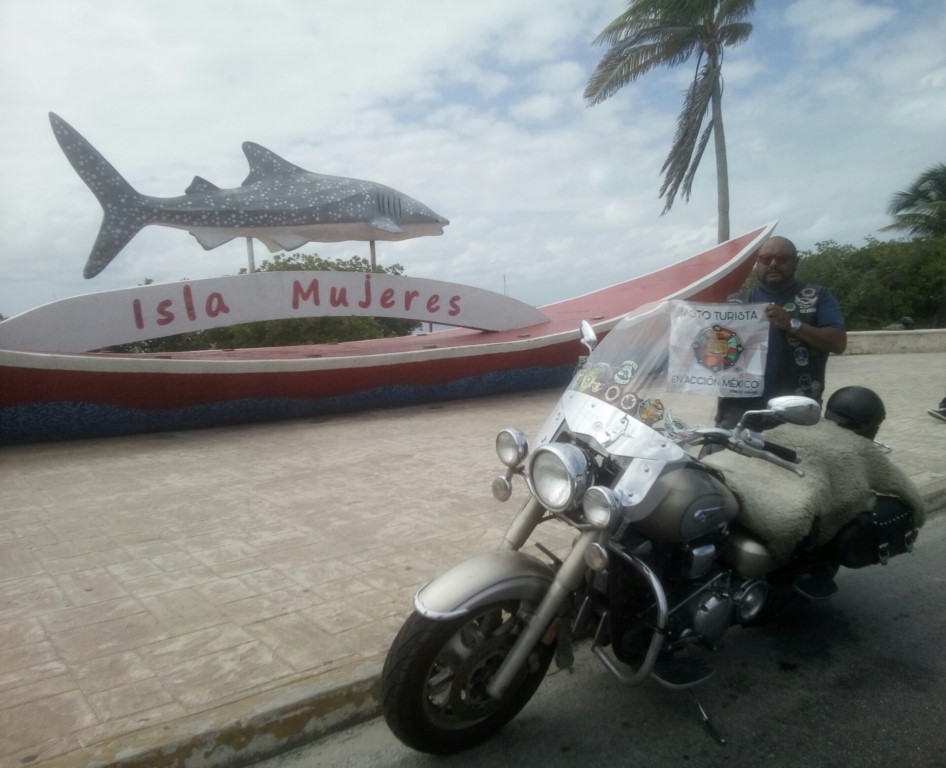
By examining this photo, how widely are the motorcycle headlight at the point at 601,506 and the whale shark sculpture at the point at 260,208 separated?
25.7ft

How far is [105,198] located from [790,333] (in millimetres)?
7660

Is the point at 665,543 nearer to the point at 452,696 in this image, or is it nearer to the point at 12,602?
the point at 452,696

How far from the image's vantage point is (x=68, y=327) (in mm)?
7922

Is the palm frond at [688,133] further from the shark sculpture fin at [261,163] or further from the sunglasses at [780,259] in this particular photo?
the sunglasses at [780,259]

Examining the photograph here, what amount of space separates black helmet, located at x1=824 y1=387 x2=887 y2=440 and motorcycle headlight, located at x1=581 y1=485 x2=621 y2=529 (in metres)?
1.40

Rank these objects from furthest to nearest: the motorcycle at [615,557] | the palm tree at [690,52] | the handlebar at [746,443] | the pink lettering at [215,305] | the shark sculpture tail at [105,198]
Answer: the palm tree at [690,52] < the pink lettering at [215,305] < the shark sculpture tail at [105,198] < the handlebar at [746,443] < the motorcycle at [615,557]

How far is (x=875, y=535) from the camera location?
2.88 metres

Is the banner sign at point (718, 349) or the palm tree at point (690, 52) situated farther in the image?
the palm tree at point (690, 52)

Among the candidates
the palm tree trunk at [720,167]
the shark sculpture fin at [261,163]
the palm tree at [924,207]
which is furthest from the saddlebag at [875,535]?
the palm tree at [924,207]

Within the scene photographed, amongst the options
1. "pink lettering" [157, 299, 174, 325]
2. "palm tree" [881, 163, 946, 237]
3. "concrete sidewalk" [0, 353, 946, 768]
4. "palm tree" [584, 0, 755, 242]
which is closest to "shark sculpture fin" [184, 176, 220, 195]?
"pink lettering" [157, 299, 174, 325]

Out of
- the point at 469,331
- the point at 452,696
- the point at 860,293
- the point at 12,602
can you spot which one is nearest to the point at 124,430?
the point at 12,602

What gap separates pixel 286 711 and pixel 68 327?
686cm

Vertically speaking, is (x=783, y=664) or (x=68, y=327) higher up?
(x=68, y=327)

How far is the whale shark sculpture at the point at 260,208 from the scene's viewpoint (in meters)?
8.19
